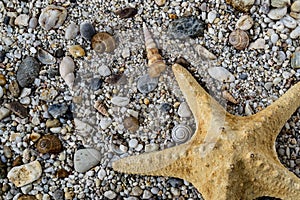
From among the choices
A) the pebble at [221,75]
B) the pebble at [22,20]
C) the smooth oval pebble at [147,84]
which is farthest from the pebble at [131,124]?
the pebble at [22,20]

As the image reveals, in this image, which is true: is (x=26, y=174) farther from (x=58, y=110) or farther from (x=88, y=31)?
(x=88, y=31)

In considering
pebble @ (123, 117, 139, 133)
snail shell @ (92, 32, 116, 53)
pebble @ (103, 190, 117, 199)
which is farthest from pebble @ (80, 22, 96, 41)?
pebble @ (103, 190, 117, 199)

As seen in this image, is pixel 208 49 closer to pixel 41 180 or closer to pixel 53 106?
pixel 53 106

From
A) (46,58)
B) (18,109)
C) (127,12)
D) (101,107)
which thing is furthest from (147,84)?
(18,109)

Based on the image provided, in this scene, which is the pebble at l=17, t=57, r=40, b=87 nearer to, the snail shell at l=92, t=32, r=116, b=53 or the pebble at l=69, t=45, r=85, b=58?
the pebble at l=69, t=45, r=85, b=58

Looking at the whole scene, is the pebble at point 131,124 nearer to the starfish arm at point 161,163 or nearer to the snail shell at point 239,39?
the starfish arm at point 161,163

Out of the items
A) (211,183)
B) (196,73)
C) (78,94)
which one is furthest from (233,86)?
(78,94)
